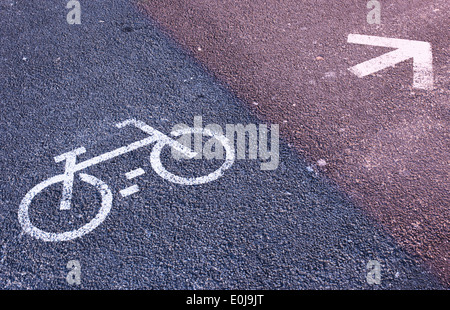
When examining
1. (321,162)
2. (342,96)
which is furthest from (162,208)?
(342,96)

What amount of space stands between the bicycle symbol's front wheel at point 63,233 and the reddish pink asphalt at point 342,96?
1634 mm

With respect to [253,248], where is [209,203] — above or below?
above

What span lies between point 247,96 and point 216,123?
53 centimetres

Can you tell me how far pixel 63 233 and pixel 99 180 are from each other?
0.56 m

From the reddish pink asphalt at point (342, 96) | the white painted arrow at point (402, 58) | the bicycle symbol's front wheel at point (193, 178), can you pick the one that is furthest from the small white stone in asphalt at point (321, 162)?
the white painted arrow at point (402, 58)

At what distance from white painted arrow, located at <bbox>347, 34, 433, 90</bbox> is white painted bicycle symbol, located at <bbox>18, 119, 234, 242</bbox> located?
1937 millimetres

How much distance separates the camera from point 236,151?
4.04 meters

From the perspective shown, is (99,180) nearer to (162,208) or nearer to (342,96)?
(162,208)

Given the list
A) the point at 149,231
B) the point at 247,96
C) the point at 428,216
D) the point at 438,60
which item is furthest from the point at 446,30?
the point at 149,231

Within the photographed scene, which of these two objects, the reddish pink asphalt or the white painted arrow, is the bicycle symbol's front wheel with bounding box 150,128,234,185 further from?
the white painted arrow

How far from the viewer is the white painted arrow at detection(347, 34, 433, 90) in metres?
4.83

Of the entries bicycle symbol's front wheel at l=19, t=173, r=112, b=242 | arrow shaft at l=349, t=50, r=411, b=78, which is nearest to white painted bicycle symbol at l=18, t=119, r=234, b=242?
bicycle symbol's front wheel at l=19, t=173, r=112, b=242
